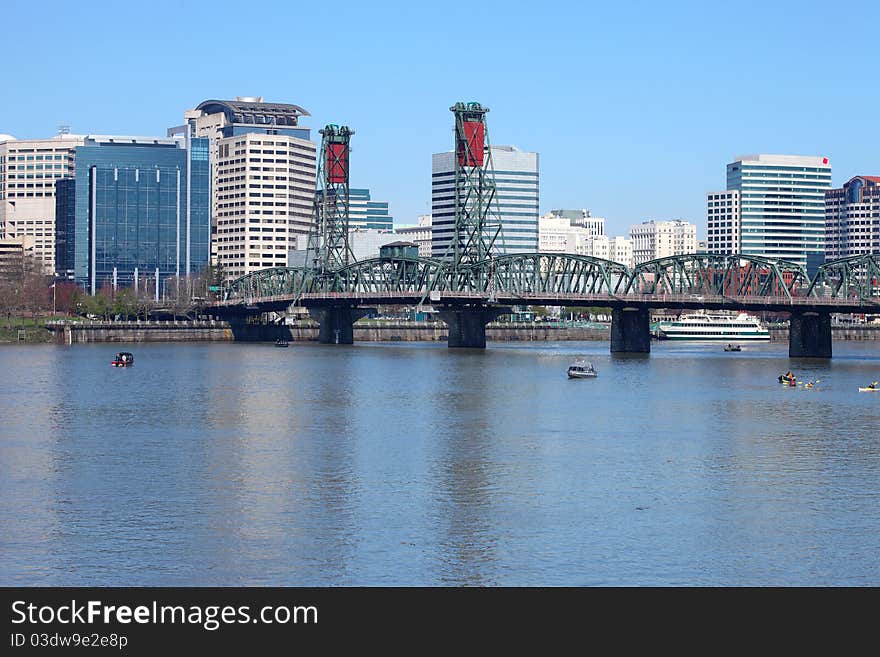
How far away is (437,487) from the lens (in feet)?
212

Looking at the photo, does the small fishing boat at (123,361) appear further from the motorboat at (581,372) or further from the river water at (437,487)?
the motorboat at (581,372)

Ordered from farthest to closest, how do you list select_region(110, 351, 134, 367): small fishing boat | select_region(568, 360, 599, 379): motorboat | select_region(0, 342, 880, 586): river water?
select_region(110, 351, 134, 367): small fishing boat, select_region(568, 360, 599, 379): motorboat, select_region(0, 342, 880, 586): river water

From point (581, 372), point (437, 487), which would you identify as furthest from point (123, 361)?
point (437, 487)

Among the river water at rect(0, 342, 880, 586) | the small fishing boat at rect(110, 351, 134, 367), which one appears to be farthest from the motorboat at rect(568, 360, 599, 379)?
the small fishing boat at rect(110, 351, 134, 367)

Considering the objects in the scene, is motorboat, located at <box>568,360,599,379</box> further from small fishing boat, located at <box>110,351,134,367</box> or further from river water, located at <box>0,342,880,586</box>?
small fishing boat, located at <box>110,351,134,367</box>

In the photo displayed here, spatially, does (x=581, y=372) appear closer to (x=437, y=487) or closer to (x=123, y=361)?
(x=123, y=361)

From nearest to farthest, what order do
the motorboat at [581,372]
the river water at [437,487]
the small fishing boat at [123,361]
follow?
the river water at [437,487], the motorboat at [581,372], the small fishing boat at [123,361]

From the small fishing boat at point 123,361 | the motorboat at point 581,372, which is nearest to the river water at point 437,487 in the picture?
the motorboat at point 581,372

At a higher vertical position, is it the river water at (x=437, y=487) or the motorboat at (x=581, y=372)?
the motorboat at (x=581, y=372)

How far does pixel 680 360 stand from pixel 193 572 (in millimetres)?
153450

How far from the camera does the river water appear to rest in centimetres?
4816

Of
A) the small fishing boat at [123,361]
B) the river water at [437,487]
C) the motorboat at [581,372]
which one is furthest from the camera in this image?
the small fishing boat at [123,361]

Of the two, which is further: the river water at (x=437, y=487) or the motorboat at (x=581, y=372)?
the motorboat at (x=581, y=372)

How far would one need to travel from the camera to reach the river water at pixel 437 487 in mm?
48156
